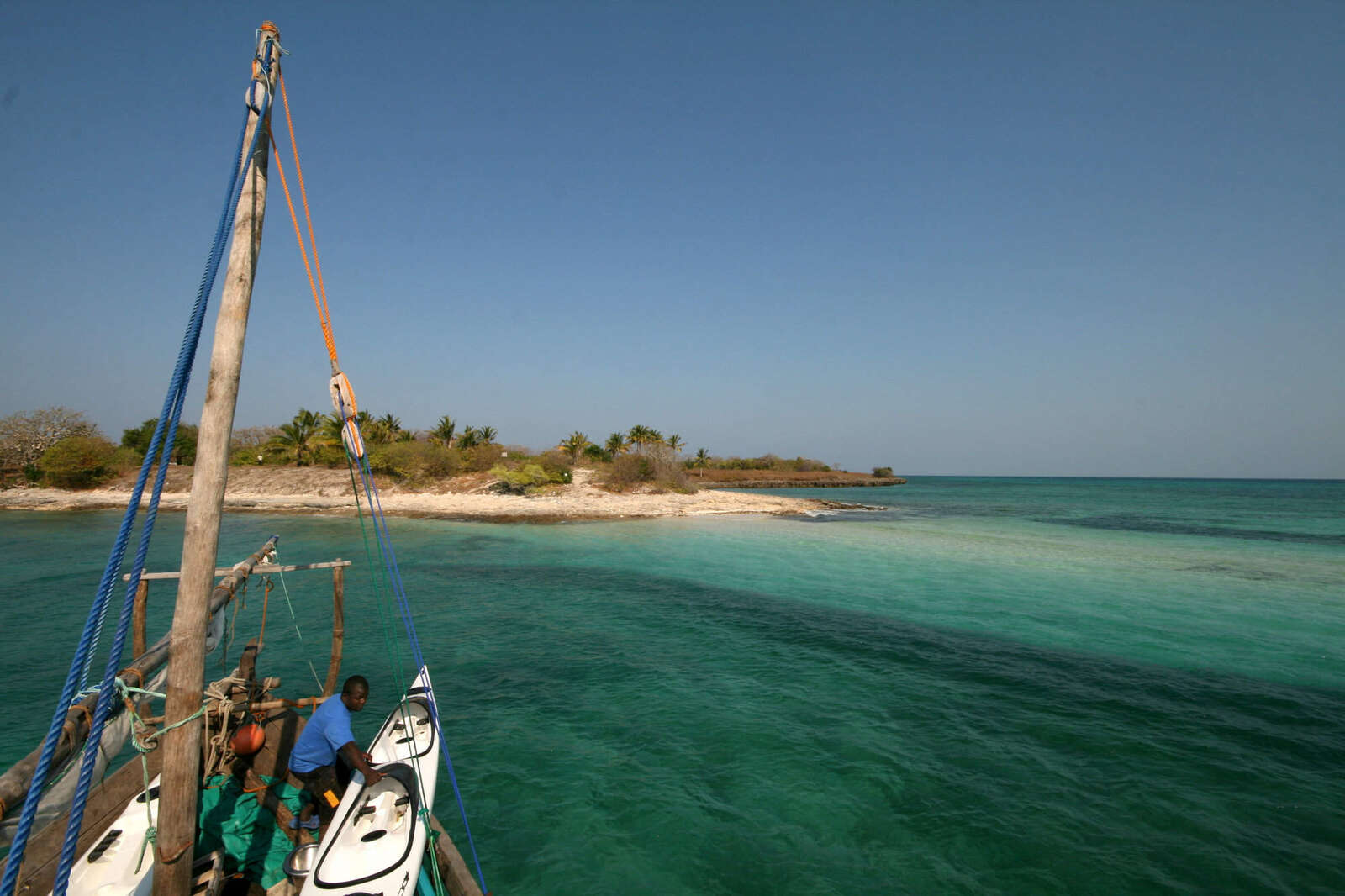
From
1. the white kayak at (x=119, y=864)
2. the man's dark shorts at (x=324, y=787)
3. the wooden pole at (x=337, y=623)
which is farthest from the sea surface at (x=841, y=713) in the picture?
the white kayak at (x=119, y=864)

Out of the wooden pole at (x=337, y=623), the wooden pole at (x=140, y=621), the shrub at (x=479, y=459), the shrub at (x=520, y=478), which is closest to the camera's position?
the wooden pole at (x=140, y=621)

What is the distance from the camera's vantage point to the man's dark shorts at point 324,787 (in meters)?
6.54

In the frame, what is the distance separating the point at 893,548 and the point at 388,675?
2829cm

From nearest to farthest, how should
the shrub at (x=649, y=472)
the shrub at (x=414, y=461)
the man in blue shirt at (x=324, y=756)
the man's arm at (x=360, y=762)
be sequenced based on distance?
1. the man's arm at (x=360, y=762)
2. the man in blue shirt at (x=324, y=756)
3. the shrub at (x=414, y=461)
4. the shrub at (x=649, y=472)

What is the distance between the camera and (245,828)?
650 cm

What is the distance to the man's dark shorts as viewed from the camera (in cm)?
654

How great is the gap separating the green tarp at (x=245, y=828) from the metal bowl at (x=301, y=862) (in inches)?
21.0

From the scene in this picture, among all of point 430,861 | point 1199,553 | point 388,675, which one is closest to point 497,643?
point 388,675

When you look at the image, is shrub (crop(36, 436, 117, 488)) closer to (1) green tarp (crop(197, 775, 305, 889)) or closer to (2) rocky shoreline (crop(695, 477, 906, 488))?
(1) green tarp (crop(197, 775, 305, 889))

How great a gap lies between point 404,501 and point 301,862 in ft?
155

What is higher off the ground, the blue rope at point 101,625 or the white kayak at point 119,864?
the blue rope at point 101,625

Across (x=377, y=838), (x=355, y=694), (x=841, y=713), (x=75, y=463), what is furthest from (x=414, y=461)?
(x=377, y=838)

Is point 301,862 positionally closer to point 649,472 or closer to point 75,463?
point 649,472

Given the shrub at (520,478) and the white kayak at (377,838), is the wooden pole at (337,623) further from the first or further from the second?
the shrub at (520,478)
